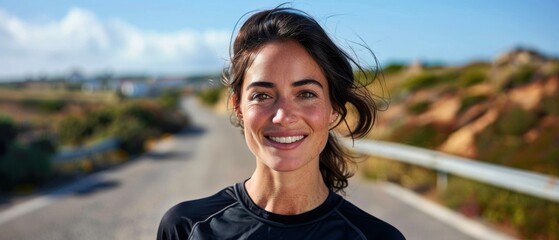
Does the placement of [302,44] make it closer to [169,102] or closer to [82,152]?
[82,152]

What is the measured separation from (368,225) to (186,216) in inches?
28.6

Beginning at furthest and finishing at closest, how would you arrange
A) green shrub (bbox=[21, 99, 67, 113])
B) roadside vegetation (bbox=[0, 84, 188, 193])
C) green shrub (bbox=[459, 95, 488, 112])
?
green shrub (bbox=[21, 99, 67, 113])
green shrub (bbox=[459, 95, 488, 112])
roadside vegetation (bbox=[0, 84, 188, 193])

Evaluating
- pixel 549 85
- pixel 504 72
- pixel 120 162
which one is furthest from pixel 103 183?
pixel 504 72

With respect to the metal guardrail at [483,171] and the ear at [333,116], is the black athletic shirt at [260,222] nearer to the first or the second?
the ear at [333,116]

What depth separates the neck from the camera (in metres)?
2.44

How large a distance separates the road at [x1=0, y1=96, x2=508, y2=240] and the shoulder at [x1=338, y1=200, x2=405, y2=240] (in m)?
3.74

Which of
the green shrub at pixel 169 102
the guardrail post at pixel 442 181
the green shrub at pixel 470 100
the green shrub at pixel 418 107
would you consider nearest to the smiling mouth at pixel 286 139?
the guardrail post at pixel 442 181

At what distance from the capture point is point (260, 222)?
2.36 m

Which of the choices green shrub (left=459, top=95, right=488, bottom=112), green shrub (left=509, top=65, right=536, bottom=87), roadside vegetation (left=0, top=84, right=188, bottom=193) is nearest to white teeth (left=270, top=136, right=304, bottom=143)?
roadside vegetation (left=0, top=84, right=188, bottom=193)

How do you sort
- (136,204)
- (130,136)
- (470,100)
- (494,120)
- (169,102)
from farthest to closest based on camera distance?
(169,102) < (130,136) < (470,100) < (494,120) < (136,204)

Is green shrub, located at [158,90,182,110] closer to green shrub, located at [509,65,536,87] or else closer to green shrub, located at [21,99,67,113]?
green shrub, located at [21,99,67,113]

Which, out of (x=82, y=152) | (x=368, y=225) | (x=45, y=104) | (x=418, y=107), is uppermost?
(x=368, y=225)

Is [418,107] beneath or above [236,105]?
beneath

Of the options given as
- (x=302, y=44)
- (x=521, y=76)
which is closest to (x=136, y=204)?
(x=302, y=44)
